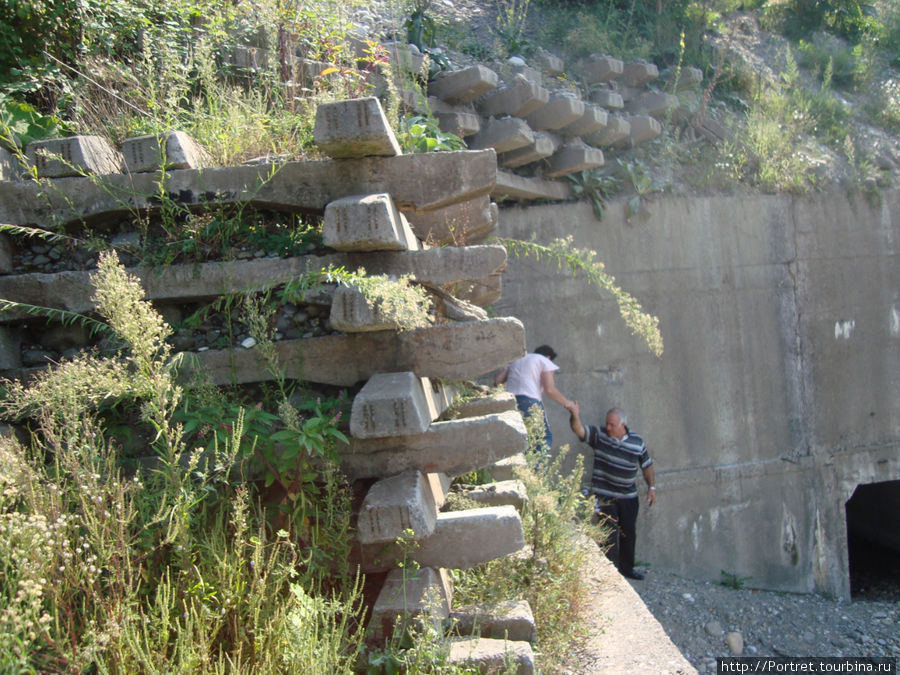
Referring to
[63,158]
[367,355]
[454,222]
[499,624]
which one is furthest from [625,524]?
[63,158]

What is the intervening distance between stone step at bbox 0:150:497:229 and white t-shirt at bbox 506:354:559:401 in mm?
3229

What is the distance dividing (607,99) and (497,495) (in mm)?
5132

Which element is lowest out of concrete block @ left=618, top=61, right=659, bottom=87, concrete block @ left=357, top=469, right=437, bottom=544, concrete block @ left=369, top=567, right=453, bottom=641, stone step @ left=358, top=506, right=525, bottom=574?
concrete block @ left=369, top=567, right=453, bottom=641

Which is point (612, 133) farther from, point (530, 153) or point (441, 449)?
point (441, 449)

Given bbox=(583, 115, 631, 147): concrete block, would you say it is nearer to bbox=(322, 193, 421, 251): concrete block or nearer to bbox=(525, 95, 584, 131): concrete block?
bbox=(525, 95, 584, 131): concrete block

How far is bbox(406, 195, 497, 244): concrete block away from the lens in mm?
3617

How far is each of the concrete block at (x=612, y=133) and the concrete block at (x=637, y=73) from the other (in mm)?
875

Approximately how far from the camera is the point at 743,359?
7.46 m

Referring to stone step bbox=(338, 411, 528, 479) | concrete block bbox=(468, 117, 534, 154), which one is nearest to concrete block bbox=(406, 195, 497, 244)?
stone step bbox=(338, 411, 528, 479)

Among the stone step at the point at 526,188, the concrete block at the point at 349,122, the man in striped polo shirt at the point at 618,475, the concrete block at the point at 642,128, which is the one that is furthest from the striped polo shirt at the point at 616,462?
the concrete block at the point at 349,122

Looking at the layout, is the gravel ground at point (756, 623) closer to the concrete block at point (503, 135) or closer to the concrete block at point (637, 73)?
the concrete block at point (503, 135)

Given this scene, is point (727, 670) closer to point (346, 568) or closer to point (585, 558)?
point (585, 558)

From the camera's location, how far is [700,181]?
7387 millimetres

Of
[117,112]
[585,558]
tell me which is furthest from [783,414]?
[117,112]
